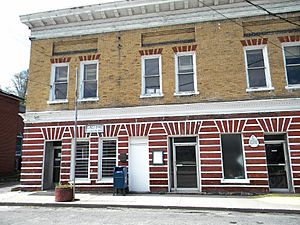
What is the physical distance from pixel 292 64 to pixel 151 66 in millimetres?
6938

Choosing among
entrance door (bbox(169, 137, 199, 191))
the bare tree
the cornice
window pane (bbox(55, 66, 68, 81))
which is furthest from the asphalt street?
the bare tree

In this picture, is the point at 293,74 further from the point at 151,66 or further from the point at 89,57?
the point at 89,57

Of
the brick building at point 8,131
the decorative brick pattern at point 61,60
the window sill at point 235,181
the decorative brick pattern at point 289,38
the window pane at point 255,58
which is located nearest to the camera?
the window sill at point 235,181

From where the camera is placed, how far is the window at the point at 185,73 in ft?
43.1

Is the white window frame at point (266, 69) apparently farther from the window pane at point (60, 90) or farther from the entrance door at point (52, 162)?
the entrance door at point (52, 162)

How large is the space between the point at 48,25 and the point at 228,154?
12.2m

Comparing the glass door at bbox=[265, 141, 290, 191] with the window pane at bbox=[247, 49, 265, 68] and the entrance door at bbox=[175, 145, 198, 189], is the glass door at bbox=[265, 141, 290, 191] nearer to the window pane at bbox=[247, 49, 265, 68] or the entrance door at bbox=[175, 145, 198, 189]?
the entrance door at bbox=[175, 145, 198, 189]

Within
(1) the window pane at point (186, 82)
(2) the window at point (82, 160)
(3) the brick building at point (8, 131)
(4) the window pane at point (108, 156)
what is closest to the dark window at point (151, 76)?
(1) the window pane at point (186, 82)

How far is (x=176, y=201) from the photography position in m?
10.3

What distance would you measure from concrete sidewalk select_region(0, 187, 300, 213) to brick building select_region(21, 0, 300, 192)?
3.40 feet

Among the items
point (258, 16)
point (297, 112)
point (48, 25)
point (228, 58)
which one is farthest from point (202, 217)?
point (48, 25)

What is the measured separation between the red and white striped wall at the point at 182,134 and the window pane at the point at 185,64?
265 centimetres

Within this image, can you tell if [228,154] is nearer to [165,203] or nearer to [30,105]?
[165,203]

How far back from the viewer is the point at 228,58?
A: 12.7 meters
